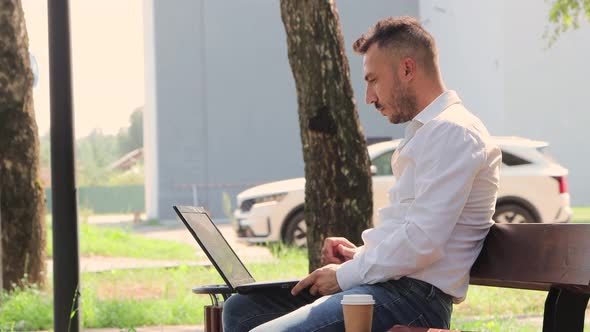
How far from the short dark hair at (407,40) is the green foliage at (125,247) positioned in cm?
1252

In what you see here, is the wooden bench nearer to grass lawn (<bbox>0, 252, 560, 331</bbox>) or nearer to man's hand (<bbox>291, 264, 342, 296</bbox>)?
man's hand (<bbox>291, 264, 342, 296</bbox>)

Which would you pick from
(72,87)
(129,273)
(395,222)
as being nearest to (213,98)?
(129,273)

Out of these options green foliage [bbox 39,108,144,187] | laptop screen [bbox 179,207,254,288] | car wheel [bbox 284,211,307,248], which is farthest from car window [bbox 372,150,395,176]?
green foliage [bbox 39,108,144,187]

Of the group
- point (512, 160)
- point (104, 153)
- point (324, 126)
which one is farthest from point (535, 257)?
point (104, 153)

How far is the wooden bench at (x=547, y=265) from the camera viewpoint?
127 inches

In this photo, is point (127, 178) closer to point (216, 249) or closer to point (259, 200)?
point (259, 200)

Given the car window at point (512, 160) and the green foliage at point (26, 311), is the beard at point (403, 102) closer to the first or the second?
the green foliage at point (26, 311)

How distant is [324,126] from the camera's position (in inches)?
275

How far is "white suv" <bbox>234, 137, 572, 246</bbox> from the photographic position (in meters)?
14.9

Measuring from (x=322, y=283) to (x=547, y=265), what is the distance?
A: 2.28 ft

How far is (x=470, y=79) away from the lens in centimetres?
3061

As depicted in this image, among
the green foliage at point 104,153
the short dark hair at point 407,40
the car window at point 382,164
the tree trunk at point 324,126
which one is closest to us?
the short dark hair at point 407,40

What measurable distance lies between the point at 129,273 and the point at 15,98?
3.69 meters

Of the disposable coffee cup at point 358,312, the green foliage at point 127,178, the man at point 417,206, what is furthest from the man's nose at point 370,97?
the green foliage at point 127,178
